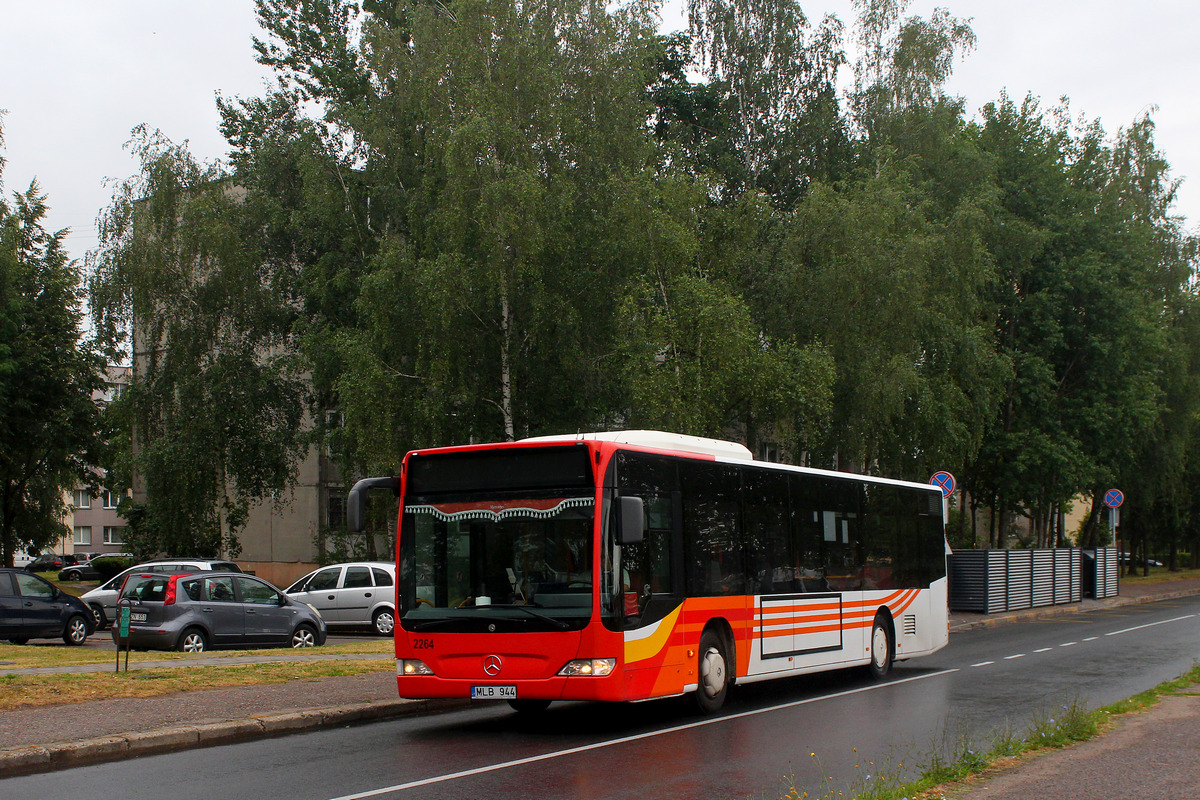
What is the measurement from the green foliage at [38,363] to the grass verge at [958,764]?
33.8m

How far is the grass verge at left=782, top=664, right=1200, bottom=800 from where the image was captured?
7.27 m

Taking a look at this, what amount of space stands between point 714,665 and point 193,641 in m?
11.3

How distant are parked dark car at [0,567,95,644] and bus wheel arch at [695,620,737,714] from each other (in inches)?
643

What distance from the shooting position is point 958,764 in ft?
26.6

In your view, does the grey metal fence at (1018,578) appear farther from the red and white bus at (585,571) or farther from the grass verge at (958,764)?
the grass verge at (958,764)

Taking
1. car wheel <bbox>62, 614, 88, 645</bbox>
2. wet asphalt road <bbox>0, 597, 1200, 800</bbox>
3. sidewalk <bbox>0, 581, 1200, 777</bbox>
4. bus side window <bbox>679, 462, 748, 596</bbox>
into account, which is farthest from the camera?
car wheel <bbox>62, 614, 88, 645</bbox>

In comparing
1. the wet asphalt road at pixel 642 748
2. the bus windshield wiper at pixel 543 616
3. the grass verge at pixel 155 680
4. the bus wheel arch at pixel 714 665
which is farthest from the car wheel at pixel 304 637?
the bus windshield wiper at pixel 543 616

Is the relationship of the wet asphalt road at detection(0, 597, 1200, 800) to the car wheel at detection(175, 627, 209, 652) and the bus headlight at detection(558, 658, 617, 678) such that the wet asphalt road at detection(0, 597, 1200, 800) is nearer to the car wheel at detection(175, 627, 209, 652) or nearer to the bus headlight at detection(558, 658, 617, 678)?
the bus headlight at detection(558, 658, 617, 678)

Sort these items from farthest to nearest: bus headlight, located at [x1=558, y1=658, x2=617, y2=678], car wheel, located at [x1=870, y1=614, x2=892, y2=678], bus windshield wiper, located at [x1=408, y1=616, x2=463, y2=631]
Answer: car wheel, located at [x1=870, y1=614, x2=892, y2=678] → bus windshield wiper, located at [x1=408, y1=616, x2=463, y2=631] → bus headlight, located at [x1=558, y1=658, x2=617, y2=678]

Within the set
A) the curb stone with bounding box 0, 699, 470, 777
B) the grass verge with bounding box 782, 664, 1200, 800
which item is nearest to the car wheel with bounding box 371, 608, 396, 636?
the curb stone with bounding box 0, 699, 470, 777

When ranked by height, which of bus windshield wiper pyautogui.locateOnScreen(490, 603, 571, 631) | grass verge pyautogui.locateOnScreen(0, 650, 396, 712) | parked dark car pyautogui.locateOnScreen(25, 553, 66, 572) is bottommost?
parked dark car pyautogui.locateOnScreen(25, 553, 66, 572)

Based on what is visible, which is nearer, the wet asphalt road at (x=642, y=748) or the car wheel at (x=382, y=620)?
the wet asphalt road at (x=642, y=748)

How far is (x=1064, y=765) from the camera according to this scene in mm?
8258

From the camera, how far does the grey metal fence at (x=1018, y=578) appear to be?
31312 millimetres
